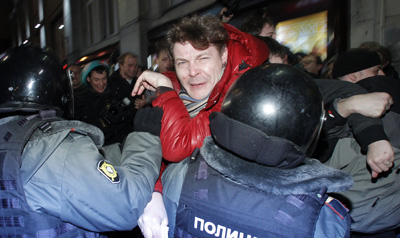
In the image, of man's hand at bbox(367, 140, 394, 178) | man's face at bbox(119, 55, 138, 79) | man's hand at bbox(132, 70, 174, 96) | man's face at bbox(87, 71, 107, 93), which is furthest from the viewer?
man's face at bbox(119, 55, 138, 79)

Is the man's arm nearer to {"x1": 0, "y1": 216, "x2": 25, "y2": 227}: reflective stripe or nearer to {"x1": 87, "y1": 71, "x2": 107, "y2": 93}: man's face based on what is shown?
{"x1": 0, "y1": 216, "x2": 25, "y2": 227}: reflective stripe

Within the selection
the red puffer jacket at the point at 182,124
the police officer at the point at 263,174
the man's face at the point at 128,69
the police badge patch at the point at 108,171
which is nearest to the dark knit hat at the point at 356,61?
the red puffer jacket at the point at 182,124

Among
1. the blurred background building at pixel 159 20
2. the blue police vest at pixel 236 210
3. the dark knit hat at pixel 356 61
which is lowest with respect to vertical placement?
the blue police vest at pixel 236 210

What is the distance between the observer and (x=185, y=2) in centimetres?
720

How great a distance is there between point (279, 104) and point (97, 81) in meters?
2.99

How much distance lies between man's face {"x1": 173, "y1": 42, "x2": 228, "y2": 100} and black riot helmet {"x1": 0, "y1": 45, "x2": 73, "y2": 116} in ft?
2.26

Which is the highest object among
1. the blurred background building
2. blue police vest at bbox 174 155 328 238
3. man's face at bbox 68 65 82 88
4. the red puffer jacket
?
the blurred background building

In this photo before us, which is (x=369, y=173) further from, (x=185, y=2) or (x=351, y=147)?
(x=185, y=2)

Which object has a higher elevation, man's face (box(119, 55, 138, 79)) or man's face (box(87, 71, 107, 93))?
man's face (box(119, 55, 138, 79))

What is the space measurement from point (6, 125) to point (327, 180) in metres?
1.31

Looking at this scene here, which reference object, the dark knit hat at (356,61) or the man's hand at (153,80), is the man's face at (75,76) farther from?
the dark knit hat at (356,61)

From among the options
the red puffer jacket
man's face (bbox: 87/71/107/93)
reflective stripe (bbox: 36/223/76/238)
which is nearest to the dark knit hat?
the red puffer jacket

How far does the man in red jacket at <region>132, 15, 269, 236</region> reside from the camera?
1.25 m

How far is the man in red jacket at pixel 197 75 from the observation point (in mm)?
1255
